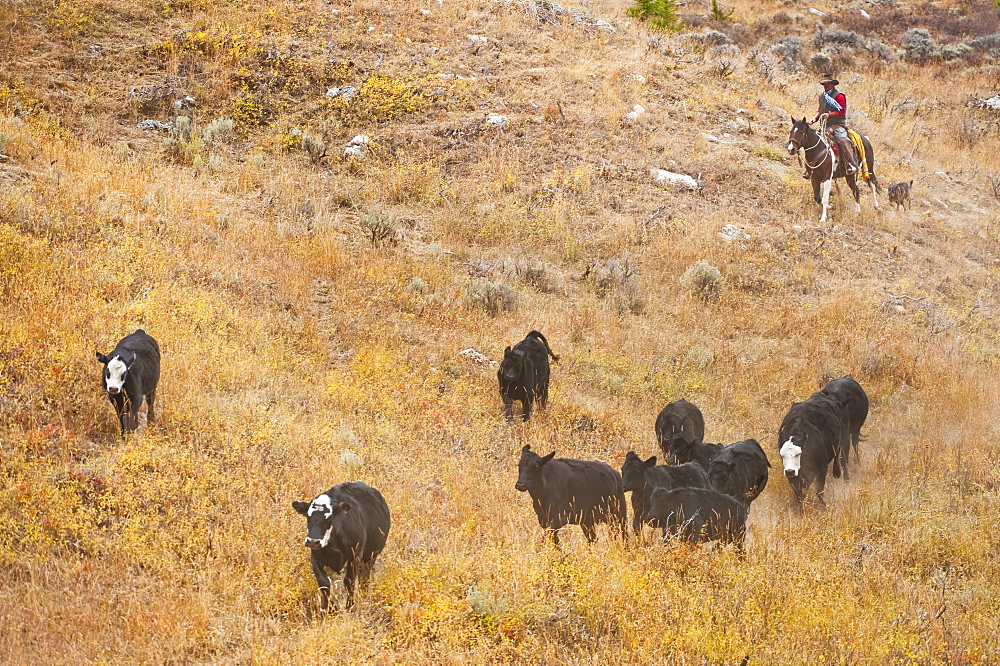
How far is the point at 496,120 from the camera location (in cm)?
1902

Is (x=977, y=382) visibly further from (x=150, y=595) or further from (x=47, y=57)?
(x=47, y=57)

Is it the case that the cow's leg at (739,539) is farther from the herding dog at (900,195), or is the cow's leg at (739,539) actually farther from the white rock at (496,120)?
the herding dog at (900,195)

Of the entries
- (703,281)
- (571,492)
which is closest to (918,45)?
(703,281)

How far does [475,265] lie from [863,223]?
979 centimetres

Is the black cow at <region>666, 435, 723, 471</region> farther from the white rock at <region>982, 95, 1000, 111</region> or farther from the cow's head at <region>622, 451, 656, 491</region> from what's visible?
the white rock at <region>982, 95, 1000, 111</region>

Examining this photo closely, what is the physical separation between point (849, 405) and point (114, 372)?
8.76m

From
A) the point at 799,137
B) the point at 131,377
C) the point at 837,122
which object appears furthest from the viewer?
the point at 837,122

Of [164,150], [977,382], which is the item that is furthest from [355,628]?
[164,150]

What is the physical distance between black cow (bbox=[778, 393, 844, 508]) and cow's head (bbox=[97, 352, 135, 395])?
275 inches

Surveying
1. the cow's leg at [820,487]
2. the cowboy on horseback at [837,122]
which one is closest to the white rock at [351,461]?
the cow's leg at [820,487]

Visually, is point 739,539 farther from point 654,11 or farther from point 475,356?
point 654,11

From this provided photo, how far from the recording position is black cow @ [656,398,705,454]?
31.1ft

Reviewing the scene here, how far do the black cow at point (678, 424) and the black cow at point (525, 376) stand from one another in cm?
165

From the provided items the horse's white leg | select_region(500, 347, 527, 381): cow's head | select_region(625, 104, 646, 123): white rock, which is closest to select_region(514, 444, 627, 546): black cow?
select_region(500, 347, 527, 381): cow's head
